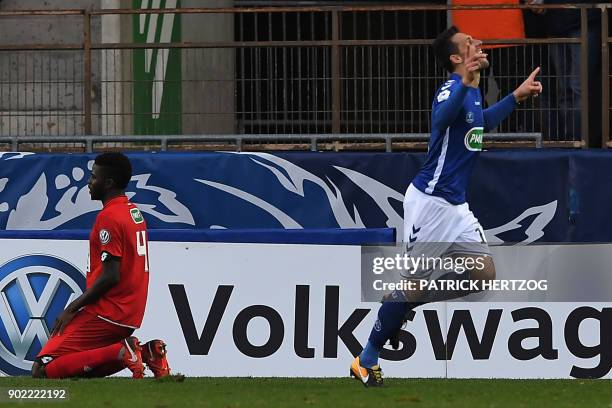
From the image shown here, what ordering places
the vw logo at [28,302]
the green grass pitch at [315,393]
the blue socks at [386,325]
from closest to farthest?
the green grass pitch at [315,393] → the blue socks at [386,325] → the vw logo at [28,302]

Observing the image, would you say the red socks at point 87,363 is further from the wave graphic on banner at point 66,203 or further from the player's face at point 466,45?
the wave graphic on banner at point 66,203

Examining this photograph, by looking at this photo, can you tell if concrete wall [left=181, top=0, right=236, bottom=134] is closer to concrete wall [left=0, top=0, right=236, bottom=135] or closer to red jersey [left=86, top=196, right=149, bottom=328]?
concrete wall [left=0, top=0, right=236, bottom=135]

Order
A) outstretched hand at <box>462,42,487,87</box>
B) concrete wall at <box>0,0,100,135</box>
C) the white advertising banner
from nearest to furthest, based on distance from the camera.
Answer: outstretched hand at <box>462,42,487,87</box>, the white advertising banner, concrete wall at <box>0,0,100,135</box>

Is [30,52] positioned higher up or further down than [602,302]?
higher up

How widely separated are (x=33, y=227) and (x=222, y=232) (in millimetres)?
2589

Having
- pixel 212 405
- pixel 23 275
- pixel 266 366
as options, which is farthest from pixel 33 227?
pixel 212 405

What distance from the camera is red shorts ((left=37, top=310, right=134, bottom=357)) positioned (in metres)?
9.97

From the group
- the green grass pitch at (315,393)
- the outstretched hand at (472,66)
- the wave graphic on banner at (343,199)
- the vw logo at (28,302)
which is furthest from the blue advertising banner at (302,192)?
the outstretched hand at (472,66)

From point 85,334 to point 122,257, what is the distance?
590mm

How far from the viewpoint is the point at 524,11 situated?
14.3 metres

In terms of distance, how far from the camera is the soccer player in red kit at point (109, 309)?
386 inches

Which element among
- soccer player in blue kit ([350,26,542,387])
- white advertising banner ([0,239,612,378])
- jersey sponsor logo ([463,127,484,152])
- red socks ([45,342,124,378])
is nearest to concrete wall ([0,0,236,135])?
white advertising banner ([0,239,612,378])

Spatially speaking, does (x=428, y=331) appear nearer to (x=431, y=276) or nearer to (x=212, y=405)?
(x=431, y=276)

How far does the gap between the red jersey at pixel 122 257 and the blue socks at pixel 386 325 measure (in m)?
1.58
